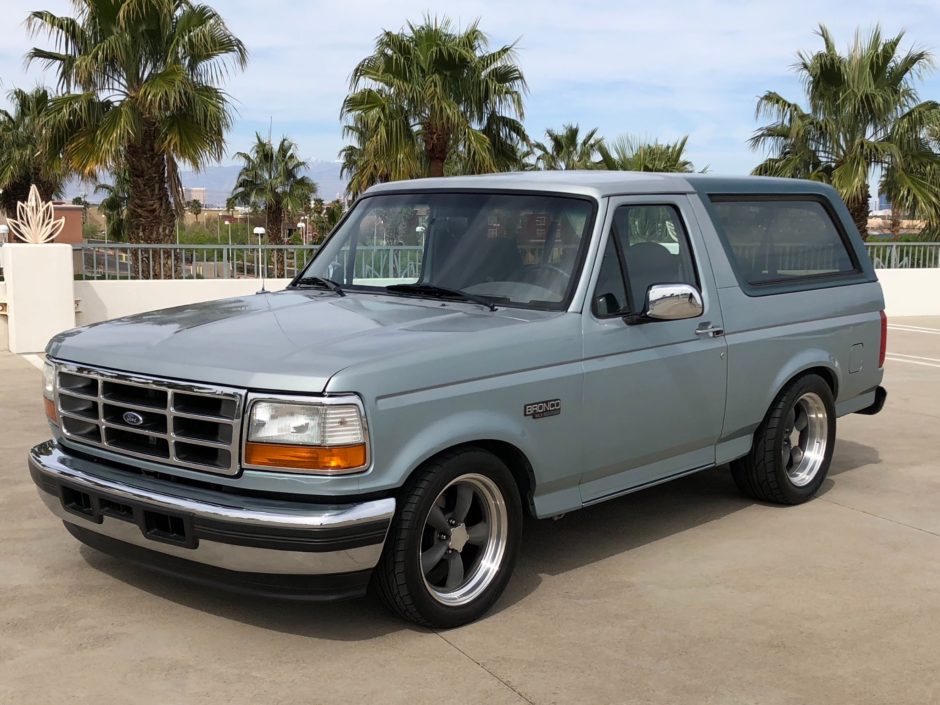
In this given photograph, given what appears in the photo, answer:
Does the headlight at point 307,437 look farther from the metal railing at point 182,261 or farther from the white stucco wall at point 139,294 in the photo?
the metal railing at point 182,261

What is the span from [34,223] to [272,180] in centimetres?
4301

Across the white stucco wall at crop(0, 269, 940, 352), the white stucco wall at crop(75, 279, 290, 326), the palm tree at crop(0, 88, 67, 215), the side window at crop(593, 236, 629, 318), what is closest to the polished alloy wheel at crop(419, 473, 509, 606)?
the side window at crop(593, 236, 629, 318)

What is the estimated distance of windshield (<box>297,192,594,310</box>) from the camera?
203 inches

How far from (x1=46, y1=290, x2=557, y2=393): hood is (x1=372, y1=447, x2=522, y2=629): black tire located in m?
0.50

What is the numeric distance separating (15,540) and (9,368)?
7157mm

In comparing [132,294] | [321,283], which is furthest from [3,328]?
[321,283]

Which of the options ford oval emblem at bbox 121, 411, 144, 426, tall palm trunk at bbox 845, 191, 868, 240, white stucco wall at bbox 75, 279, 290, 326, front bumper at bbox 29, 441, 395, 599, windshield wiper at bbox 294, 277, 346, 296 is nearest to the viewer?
front bumper at bbox 29, 441, 395, 599

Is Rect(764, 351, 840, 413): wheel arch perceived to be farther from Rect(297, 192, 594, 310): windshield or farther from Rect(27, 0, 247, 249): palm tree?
Rect(27, 0, 247, 249): palm tree

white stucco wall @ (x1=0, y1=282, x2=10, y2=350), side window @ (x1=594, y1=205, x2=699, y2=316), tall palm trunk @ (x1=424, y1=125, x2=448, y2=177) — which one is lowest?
white stucco wall @ (x1=0, y1=282, x2=10, y2=350)

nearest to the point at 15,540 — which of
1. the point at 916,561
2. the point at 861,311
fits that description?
the point at 916,561

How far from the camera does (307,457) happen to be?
4066mm

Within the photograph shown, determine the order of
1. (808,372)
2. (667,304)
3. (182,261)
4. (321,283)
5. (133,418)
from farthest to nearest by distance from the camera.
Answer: (182,261)
(808,372)
(321,283)
(667,304)
(133,418)

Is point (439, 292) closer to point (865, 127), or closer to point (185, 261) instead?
point (185, 261)

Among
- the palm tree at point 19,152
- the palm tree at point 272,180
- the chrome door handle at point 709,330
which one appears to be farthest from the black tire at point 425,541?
the palm tree at point 272,180
